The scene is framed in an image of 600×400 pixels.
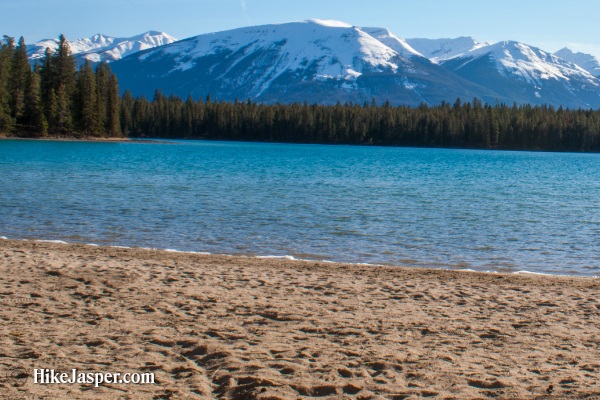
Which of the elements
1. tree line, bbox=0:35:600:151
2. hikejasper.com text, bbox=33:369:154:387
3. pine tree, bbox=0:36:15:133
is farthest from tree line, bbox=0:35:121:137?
hikejasper.com text, bbox=33:369:154:387

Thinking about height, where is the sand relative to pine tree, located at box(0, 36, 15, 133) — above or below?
below

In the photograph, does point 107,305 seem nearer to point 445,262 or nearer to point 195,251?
point 195,251

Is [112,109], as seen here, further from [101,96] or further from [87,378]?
[87,378]

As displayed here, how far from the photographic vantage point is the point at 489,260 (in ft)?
63.4

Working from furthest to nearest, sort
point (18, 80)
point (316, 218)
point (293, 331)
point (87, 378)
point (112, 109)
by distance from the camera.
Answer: point (112, 109) → point (18, 80) → point (316, 218) → point (293, 331) → point (87, 378)

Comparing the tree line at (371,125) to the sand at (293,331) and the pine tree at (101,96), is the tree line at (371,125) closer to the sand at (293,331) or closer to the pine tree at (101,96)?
the pine tree at (101,96)

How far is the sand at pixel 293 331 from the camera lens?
25.4 feet

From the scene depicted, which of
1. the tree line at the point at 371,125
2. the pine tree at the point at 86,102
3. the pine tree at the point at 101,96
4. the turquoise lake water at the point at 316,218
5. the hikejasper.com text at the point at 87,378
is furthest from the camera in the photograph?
the tree line at the point at 371,125

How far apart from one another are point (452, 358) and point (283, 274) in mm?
6880

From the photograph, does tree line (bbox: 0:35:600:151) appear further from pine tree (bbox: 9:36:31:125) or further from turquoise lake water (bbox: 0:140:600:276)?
turquoise lake water (bbox: 0:140:600:276)

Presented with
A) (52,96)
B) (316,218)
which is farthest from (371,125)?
(316,218)

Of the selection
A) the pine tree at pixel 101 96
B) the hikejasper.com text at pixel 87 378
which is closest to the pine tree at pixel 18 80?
the pine tree at pixel 101 96

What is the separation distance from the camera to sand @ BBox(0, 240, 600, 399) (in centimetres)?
774

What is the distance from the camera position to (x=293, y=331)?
10.1 meters
